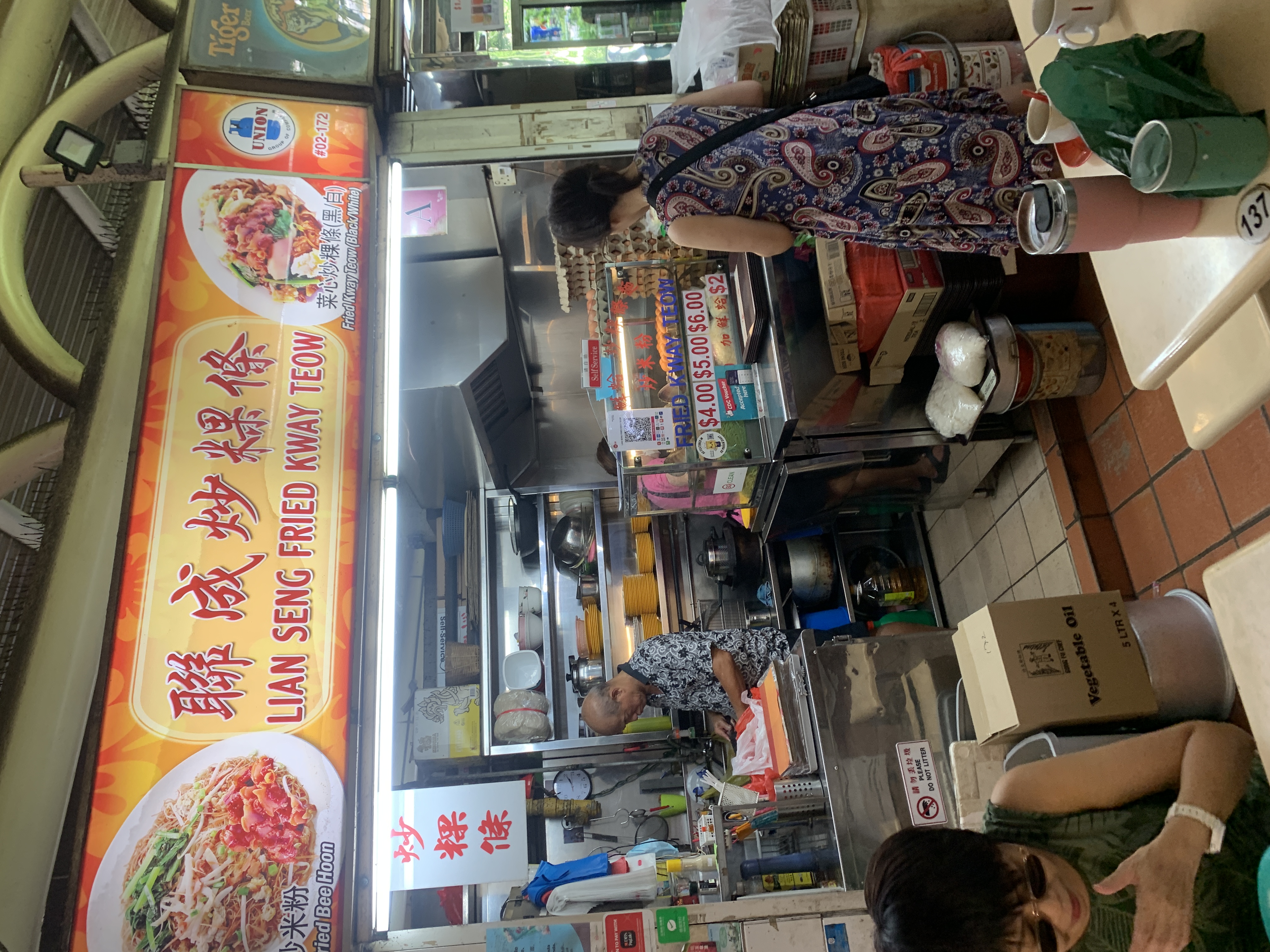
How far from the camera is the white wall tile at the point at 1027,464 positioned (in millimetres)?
2930

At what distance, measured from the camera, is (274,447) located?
8.77ft

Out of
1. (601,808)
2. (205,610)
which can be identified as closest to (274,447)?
(205,610)

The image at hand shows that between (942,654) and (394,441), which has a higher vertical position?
(394,441)

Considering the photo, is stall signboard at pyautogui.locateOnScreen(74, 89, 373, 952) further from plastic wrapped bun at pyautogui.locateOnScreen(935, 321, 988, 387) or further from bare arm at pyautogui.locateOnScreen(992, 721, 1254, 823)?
plastic wrapped bun at pyautogui.locateOnScreen(935, 321, 988, 387)

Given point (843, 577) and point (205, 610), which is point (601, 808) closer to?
point (843, 577)

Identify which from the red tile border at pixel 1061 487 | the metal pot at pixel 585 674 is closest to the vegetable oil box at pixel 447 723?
the metal pot at pixel 585 674

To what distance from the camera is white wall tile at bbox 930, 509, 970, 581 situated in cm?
359

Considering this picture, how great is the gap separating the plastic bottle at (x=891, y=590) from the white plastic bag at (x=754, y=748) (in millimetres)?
1126

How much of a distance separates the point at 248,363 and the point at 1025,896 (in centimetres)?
282

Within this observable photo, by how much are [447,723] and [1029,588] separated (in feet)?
8.54

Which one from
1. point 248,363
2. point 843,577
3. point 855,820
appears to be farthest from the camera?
point 843,577

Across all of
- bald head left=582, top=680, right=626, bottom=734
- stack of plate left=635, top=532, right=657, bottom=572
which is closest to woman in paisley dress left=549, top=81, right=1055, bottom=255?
bald head left=582, top=680, right=626, bottom=734

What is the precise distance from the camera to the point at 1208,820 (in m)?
1.41

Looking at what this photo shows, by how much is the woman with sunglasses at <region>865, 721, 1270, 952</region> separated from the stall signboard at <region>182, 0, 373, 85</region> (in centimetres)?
356
